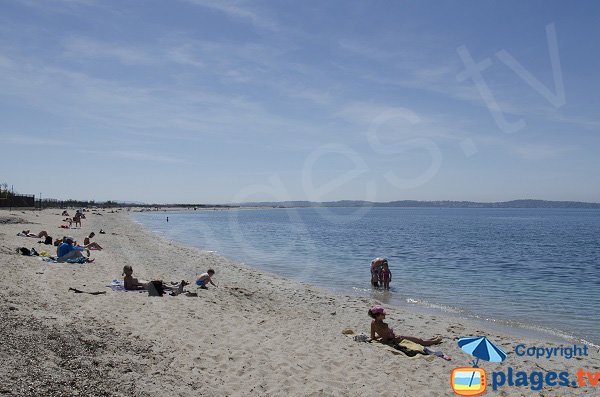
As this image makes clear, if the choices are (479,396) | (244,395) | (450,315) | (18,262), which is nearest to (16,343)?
(244,395)

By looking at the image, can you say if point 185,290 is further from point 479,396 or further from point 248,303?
point 479,396

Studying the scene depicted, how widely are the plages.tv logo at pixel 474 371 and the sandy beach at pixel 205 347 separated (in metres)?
0.19

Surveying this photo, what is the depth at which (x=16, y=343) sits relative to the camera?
652 centimetres

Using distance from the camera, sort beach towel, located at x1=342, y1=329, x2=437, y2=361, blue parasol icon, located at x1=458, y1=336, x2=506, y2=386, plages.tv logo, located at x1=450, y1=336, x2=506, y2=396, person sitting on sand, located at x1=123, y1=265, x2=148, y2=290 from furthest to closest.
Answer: person sitting on sand, located at x1=123, y1=265, x2=148, y2=290 < beach towel, located at x1=342, y1=329, x2=437, y2=361 < blue parasol icon, located at x1=458, y1=336, x2=506, y2=386 < plages.tv logo, located at x1=450, y1=336, x2=506, y2=396

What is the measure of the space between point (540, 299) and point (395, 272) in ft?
26.3

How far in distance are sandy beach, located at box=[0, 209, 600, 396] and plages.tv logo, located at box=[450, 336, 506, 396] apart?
193 millimetres

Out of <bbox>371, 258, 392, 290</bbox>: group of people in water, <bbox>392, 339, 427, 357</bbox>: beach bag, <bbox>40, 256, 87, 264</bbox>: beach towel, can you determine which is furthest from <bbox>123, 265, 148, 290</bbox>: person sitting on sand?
<bbox>371, 258, 392, 290</bbox>: group of people in water

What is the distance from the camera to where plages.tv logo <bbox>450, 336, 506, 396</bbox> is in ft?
25.5

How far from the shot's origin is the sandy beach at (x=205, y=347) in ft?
20.5

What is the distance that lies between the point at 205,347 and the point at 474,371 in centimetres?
530

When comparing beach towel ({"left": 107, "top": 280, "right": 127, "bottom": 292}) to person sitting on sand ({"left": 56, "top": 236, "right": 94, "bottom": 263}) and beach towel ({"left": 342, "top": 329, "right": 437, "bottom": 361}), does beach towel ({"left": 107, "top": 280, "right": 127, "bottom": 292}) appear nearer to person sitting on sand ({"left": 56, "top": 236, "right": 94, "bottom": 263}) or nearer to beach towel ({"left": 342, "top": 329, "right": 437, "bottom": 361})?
person sitting on sand ({"left": 56, "top": 236, "right": 94, "bottom": 263})

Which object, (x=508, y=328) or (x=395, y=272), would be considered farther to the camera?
(x=395, y=272)

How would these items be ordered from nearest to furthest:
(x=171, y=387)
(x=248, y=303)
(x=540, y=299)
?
(x=171, y=387)
(x=248, y=303)
(x=540, y=299)

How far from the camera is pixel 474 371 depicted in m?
8.61
